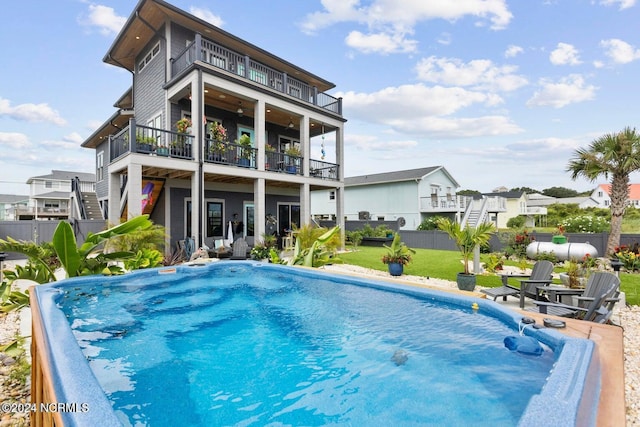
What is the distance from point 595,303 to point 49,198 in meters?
41.9

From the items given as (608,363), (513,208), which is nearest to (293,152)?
(608,363)

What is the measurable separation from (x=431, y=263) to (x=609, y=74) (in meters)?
9.85

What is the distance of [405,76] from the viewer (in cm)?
1708

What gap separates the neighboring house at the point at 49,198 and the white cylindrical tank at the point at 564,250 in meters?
28.7

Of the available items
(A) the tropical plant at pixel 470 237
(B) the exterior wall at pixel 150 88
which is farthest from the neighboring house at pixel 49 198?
(A) the tropical plant at pixel 470 237

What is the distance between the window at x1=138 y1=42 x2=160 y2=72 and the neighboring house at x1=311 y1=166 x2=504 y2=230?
1677 centimetres

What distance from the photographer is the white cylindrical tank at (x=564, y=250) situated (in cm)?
1156

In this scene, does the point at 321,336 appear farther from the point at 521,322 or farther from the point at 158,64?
the point at 158,64

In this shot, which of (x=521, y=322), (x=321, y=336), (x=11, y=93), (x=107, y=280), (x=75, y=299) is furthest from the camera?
(x=11, y=93)

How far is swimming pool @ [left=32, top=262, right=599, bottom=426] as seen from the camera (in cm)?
270

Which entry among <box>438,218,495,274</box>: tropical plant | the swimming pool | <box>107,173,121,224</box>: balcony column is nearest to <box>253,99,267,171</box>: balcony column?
<box>107,173,121,224</box>: balcony column

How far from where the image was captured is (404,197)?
89.5 ft

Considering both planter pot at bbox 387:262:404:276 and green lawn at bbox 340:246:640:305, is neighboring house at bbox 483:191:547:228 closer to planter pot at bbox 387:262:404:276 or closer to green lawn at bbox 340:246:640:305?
green lawn at bbox 340:246:640:305

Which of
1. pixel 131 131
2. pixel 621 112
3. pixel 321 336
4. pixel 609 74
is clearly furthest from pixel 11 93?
pixel 621 112
